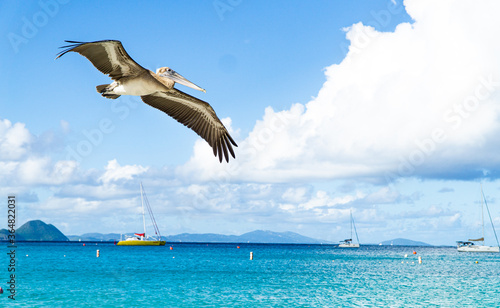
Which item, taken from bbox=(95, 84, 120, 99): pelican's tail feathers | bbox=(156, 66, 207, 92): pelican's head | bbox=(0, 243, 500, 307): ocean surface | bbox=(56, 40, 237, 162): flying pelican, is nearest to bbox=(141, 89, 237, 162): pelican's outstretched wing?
bbox=(56, 40, 237, 162): flying pelican

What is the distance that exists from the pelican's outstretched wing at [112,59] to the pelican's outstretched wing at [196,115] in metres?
1.63

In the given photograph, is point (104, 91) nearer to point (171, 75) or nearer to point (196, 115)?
point (171, 75)

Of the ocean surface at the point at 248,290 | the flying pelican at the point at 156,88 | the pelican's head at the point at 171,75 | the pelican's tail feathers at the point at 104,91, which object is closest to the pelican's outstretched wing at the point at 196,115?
the flying pelican at the point at 156,88

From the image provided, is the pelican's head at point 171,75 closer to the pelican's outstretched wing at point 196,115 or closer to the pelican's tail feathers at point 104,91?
the pelican's outstretched wing at point 196,115

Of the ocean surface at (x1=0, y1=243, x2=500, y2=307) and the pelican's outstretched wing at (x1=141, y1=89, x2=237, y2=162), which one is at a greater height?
the pelican's outstretched wing at (x1=141, y1=89, x2=237, y2=162)

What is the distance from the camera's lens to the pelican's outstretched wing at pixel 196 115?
977 centimetres

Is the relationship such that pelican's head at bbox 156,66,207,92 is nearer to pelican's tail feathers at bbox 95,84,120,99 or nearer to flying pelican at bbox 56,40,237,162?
flying pelican at bbox 56,40,237,162

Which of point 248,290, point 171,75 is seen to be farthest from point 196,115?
point 248,290

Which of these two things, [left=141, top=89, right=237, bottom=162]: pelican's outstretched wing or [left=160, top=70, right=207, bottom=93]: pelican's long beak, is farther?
[left=141, top=89, right=237, bottom=162]: pelican's outstretched wing

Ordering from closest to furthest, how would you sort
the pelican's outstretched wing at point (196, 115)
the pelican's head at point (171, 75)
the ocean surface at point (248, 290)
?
the pelican's head at point (171, 75), the pelican's outstretched wing at point (196, 115), the ocean surface at point (248, 290)

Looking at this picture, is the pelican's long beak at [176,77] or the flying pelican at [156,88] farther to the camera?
the pelican's long beak at [176,77]

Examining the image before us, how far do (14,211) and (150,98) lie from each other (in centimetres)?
895

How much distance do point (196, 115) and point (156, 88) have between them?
2403mm

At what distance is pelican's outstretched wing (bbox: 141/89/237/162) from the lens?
977 cm
